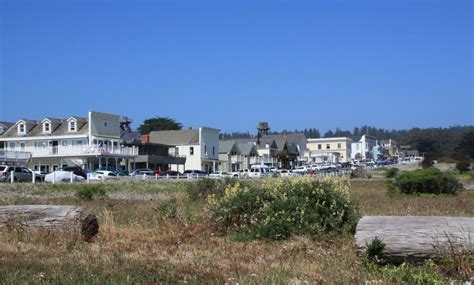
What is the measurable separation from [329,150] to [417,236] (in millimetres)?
170391

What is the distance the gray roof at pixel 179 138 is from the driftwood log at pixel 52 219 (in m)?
88.8

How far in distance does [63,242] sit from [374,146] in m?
194

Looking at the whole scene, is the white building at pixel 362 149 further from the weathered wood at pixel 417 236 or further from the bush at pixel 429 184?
the weathered wood at pixel 417 236

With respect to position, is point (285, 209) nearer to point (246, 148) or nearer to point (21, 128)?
point (21, 128)

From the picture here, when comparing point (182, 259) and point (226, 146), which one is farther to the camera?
point (226, 146)

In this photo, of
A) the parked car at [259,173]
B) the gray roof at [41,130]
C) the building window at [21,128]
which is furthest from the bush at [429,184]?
the building window at [21,128]

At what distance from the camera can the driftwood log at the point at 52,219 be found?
1068 cm

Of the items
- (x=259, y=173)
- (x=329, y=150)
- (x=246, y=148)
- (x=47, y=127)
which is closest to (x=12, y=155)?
(x=47, y=127)

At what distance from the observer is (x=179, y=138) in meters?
103

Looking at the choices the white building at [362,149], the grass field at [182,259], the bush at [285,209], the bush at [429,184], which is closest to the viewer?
the grass field at [182,259]

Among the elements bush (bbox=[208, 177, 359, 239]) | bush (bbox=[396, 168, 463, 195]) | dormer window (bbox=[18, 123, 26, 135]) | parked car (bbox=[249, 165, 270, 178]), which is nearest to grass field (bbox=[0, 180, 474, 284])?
bush (bbox=[208, 177, 359, 239])

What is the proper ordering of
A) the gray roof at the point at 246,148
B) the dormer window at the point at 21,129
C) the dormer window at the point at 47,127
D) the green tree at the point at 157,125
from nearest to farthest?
1. the dormer window at the point at 47,127
2. the dormer window at the point at 21,129
3. the gray roof at the point at 246,148
4. the green tree at the point at 157,125

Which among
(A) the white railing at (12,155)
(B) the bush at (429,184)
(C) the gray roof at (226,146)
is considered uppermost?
(C) the gray roof at (226,146)

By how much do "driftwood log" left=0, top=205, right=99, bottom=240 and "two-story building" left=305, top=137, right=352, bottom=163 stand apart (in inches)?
5850
